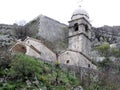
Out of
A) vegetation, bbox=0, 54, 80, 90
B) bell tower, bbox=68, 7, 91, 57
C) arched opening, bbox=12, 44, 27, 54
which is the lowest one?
vegetation, bbox=0, 54, 80, 90

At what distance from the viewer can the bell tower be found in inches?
2007

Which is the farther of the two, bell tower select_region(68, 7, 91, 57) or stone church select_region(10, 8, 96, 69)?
bell tower select_region(68, 7, 91, 57)

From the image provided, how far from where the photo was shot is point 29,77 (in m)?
36.8

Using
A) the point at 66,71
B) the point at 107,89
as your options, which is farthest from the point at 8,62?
the point at 107,89

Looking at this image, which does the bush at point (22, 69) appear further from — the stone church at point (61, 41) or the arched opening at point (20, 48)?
the arched opening at point (20, 48)

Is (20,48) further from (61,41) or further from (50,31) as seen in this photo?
(61,41)

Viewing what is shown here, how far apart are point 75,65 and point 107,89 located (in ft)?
16.7

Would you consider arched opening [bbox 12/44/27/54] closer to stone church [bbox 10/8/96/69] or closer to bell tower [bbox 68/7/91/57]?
stone church [bbox 10/8/96/69]

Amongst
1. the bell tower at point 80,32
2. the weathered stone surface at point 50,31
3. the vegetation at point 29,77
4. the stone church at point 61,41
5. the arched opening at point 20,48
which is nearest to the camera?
the vegetation at point 29,77

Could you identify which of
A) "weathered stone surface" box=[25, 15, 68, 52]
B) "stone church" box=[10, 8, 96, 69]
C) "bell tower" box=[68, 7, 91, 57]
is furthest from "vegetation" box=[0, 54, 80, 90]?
"weathered stone surface" box=[25, 15, 68, 52]

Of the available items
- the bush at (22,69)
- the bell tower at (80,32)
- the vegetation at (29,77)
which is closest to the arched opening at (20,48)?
the vegetation at (29,77)

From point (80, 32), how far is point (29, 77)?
51.1ft

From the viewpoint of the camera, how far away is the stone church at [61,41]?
4600 centimetres

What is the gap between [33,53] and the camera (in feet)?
147
